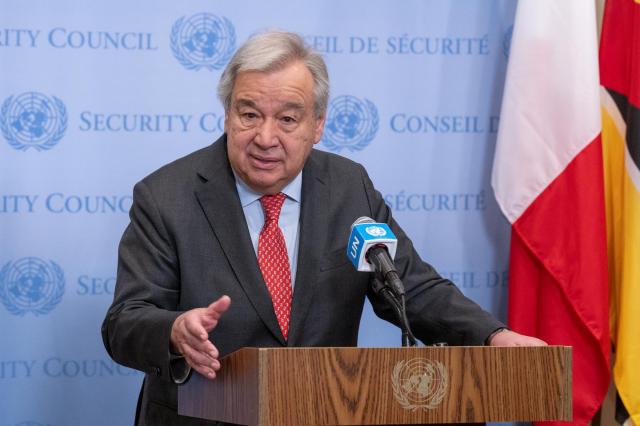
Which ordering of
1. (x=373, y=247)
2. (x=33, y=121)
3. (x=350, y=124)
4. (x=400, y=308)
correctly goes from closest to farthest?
(x=400, y=308), (x=373, y=247), (x=33, y=121), (x=350, y=124)

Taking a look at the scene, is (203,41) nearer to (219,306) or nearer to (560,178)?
(560,178)

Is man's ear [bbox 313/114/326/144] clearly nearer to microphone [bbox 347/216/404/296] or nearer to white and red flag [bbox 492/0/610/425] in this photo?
microphone [bbox 347/216/404/296]

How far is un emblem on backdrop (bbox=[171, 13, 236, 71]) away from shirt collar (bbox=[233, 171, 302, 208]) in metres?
0.95

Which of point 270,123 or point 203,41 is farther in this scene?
point 203,41

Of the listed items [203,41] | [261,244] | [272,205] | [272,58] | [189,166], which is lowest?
[261,244]

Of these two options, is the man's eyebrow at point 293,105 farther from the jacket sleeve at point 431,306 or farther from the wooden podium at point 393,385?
the wooden podium at point 393,385

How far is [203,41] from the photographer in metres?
3.62

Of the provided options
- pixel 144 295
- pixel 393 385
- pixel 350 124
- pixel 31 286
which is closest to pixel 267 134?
pixel 144 295

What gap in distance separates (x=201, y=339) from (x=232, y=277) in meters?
0.68

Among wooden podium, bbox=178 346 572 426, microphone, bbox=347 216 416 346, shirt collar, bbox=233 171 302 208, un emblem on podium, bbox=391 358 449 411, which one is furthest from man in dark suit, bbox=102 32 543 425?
un emblem on podium, bbox=391 358 449 411

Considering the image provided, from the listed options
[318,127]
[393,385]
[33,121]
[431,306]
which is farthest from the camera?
[33,121]

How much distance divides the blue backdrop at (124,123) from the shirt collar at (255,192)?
2.86ft

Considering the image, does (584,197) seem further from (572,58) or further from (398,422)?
(398,422)

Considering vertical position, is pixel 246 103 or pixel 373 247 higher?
pixel 246 103
